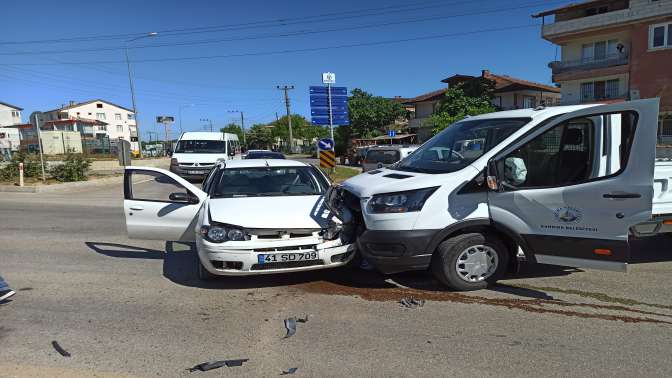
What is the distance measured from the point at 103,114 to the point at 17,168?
289ft

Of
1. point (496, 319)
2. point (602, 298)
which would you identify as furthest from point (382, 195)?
point (602, 298)

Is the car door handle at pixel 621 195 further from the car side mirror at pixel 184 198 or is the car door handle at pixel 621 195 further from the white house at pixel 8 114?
the white house at pixel 8 114

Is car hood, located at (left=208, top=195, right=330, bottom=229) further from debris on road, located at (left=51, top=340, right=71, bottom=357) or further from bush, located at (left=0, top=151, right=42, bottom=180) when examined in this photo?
bush, located at (left=0, top=151, right=42, bottom=180)

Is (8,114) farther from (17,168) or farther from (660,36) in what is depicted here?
(660,36)

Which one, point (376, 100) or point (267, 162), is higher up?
point (376, 100)

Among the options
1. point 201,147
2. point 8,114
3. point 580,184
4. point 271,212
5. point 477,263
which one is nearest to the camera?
point 580,184

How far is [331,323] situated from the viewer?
3959 mm

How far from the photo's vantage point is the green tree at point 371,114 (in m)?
59.0

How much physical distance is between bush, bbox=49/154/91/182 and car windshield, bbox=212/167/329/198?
52.6 feet

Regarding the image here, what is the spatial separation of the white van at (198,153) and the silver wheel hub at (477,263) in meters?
15.2

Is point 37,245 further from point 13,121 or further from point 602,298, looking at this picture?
point 13,121

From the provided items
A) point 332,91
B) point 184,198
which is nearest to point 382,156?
point 332,91

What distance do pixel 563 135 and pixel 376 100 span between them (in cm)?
5675

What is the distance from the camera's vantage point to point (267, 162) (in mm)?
6551
